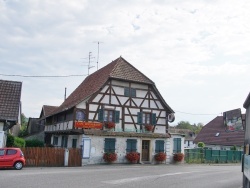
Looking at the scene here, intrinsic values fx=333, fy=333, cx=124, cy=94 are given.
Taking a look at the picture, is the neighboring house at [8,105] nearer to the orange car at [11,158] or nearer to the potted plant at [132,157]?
the orange car at [11,158]

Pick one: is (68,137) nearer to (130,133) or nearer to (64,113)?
(64,113)

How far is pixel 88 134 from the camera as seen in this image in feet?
93.6

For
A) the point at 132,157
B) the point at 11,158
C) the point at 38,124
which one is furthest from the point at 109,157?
the point at 38,124

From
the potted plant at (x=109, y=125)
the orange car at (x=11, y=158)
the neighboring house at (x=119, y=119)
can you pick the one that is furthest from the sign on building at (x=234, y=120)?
the orange car at (x=11, y=158)

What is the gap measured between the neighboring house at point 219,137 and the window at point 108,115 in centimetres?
2317

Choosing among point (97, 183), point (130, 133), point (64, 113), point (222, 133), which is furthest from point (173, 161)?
point (222, 133)

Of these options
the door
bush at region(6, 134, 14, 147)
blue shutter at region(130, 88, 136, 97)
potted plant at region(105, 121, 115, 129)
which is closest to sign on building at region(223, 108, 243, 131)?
the door

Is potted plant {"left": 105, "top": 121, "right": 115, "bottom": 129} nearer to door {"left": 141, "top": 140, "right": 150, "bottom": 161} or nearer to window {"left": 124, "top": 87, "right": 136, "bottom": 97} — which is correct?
window {"left": 124, "top": 87, "right": 136, "bottom": 97}

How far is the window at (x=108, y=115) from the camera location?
30391mm

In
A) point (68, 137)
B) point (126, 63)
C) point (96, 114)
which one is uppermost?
point (126, 63)

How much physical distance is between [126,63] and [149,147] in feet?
29.4

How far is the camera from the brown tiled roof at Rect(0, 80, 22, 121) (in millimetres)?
24297

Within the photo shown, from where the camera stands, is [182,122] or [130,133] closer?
[130,133]

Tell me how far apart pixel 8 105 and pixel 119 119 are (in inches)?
411
